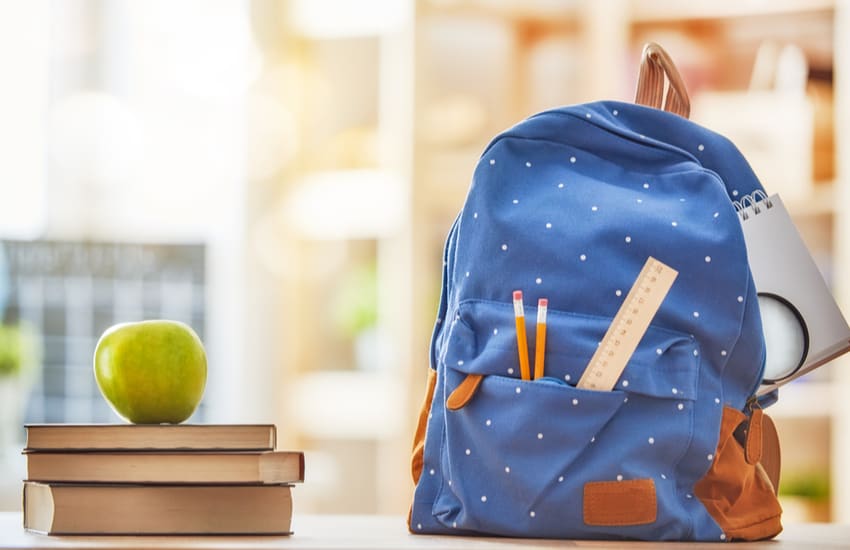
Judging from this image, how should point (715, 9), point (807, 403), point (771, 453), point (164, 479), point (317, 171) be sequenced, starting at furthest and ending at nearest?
point (317, 171) < point (715, 9) < point (807, 403) < point (771, 453) < point (164, 479)

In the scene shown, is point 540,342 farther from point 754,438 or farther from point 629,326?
point 754,438

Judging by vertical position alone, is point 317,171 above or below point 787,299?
above

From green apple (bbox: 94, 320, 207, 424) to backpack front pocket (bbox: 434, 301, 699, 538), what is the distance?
189mm

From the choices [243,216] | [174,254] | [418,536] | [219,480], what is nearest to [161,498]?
[219,480]

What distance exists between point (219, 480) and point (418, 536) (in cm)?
14

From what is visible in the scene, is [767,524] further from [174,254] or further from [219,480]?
[174,254]

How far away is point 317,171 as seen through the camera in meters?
2.85

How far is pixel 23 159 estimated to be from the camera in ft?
9.70

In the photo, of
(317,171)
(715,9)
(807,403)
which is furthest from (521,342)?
(317,171)

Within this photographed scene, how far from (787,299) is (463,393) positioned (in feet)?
0.79

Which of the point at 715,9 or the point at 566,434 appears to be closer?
the point at 566,434

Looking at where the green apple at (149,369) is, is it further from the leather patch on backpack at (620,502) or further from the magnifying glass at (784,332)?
the magnifying glass at (784,332)

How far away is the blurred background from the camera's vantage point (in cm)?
258

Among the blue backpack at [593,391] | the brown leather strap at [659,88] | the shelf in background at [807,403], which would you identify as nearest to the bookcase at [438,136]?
the shelf in background at [807,403]
